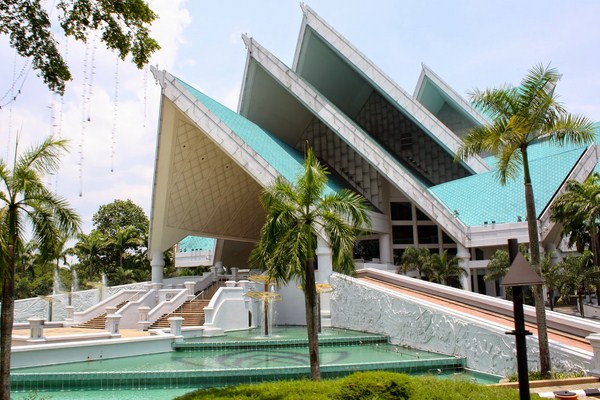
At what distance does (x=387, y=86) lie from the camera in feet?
87.2

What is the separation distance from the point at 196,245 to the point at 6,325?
1155 inches

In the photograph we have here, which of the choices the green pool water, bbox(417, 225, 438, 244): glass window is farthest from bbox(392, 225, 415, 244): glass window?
the green pool water

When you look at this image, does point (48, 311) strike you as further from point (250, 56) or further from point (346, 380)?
point (346, 380)

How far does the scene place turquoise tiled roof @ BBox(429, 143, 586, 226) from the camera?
847 inches

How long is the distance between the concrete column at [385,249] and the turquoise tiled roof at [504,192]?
4191 millimetres

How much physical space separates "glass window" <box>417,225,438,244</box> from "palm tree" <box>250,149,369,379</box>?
883 inches

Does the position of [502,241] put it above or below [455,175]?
below

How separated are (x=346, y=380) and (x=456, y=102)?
30893mm

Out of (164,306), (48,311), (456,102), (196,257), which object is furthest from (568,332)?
(196,257)

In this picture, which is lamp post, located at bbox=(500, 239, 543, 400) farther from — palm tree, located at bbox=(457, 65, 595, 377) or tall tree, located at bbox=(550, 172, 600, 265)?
tall tree, located at bbox=(550, 172, 600, 265)

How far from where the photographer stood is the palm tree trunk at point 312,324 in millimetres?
8305

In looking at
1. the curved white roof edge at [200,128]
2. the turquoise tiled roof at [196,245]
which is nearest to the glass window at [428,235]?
the curved white roof edge at [200,128]

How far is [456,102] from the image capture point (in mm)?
33312

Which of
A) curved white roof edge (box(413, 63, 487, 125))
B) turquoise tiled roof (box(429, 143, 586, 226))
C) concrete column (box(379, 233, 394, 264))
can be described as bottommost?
concrete column (box(379, 233, 394, 264))
